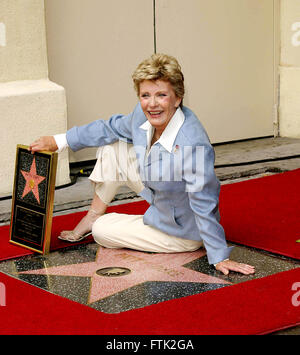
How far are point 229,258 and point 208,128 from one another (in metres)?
2.99

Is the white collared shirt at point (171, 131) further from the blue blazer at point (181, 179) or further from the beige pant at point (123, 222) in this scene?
the beige pant at point (123, 222)

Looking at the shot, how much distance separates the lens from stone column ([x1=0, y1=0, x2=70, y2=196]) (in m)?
4.61

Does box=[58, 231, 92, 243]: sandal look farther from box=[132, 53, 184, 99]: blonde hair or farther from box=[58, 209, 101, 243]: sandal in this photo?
box=[132, 53, 184, 99]: blonde hair

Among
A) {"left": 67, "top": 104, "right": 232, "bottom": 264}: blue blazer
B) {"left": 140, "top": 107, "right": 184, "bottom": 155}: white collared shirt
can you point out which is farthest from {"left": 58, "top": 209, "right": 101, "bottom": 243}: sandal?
{"left": 140, "top": 107, "right": 184, "bottom": 155}: white collared shirt

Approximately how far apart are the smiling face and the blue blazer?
89mm

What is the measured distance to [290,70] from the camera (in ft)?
21.3

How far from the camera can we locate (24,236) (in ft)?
11.6

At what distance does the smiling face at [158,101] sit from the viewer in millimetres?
3061

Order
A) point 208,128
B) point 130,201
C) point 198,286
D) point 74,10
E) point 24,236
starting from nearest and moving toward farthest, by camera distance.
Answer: point 198,286 < point 24,236 < point 130,201 < point 74,10 < point 208,128

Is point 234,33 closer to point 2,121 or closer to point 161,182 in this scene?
point 2,121

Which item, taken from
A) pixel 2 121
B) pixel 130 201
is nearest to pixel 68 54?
pixel 2 121

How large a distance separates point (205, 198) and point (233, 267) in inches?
12.4

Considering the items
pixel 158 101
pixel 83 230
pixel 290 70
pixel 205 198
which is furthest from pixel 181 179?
pixel 290 70

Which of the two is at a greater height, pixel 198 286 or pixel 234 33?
pixel 234 33
